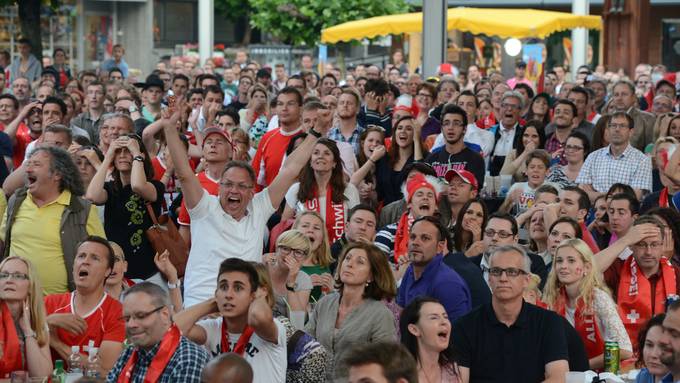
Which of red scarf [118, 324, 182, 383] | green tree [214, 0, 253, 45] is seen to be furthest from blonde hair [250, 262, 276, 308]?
green tree [214, 0, 253, 45]

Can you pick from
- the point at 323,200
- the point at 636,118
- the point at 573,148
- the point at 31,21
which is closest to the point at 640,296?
the point at 323,200

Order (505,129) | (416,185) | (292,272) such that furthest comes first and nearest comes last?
(505,129)
(416,185)
(292,272)

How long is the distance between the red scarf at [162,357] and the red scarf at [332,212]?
4427mm

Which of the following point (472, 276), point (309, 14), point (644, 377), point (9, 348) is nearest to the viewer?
point (644, 377)

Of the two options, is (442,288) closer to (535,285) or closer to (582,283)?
(535,285)

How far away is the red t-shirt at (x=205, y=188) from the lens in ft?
33.8

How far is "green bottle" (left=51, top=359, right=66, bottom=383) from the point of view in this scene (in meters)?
7.54

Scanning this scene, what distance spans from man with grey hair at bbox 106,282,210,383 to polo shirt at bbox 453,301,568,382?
1482 millimetres

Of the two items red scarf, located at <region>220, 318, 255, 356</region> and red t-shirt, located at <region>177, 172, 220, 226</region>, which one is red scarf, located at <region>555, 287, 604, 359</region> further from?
red t-shirt, located at <region>177, 172, 220, 226</region>

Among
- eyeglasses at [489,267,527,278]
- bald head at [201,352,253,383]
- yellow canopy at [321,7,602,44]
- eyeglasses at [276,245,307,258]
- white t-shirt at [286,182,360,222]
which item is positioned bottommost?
bald head at [201,352,253,383]

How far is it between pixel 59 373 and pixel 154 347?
1010 mm

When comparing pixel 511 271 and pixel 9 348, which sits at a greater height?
pixel 511 271

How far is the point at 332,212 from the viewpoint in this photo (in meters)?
11.4

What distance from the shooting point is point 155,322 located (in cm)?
692
